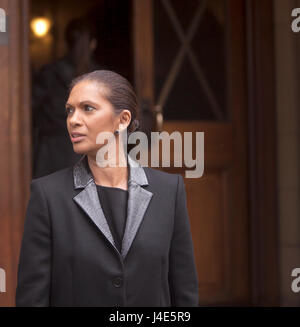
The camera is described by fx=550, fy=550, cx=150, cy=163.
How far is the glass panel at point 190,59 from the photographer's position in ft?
10.8

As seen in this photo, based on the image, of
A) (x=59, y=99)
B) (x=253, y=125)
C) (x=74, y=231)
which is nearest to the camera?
(x=74, y=231)

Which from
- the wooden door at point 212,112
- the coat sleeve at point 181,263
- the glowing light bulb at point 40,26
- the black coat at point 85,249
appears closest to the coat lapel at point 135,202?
the black coat at point 85,249

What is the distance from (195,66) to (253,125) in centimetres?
50

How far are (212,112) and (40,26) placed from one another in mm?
3562

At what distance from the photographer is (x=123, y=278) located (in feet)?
4.63

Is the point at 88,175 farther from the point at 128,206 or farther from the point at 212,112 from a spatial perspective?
the point at 212,112

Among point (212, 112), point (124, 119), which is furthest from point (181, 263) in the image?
point (212, 112)

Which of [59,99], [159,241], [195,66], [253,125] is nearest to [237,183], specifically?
[253,125]

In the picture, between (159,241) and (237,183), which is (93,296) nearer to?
(159,241)

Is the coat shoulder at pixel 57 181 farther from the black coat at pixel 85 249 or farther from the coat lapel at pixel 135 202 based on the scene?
the coat lapel at pixel 135 202

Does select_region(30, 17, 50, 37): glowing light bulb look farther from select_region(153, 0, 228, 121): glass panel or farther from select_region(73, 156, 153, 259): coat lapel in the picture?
select_region(73, 156, 153, 259): coat lapel

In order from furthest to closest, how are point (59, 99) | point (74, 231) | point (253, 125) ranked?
point (59, 99) < point (253, 125) < point (74, 231)

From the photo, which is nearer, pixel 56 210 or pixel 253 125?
pixel 56 210

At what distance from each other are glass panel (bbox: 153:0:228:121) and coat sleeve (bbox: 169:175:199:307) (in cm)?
183
